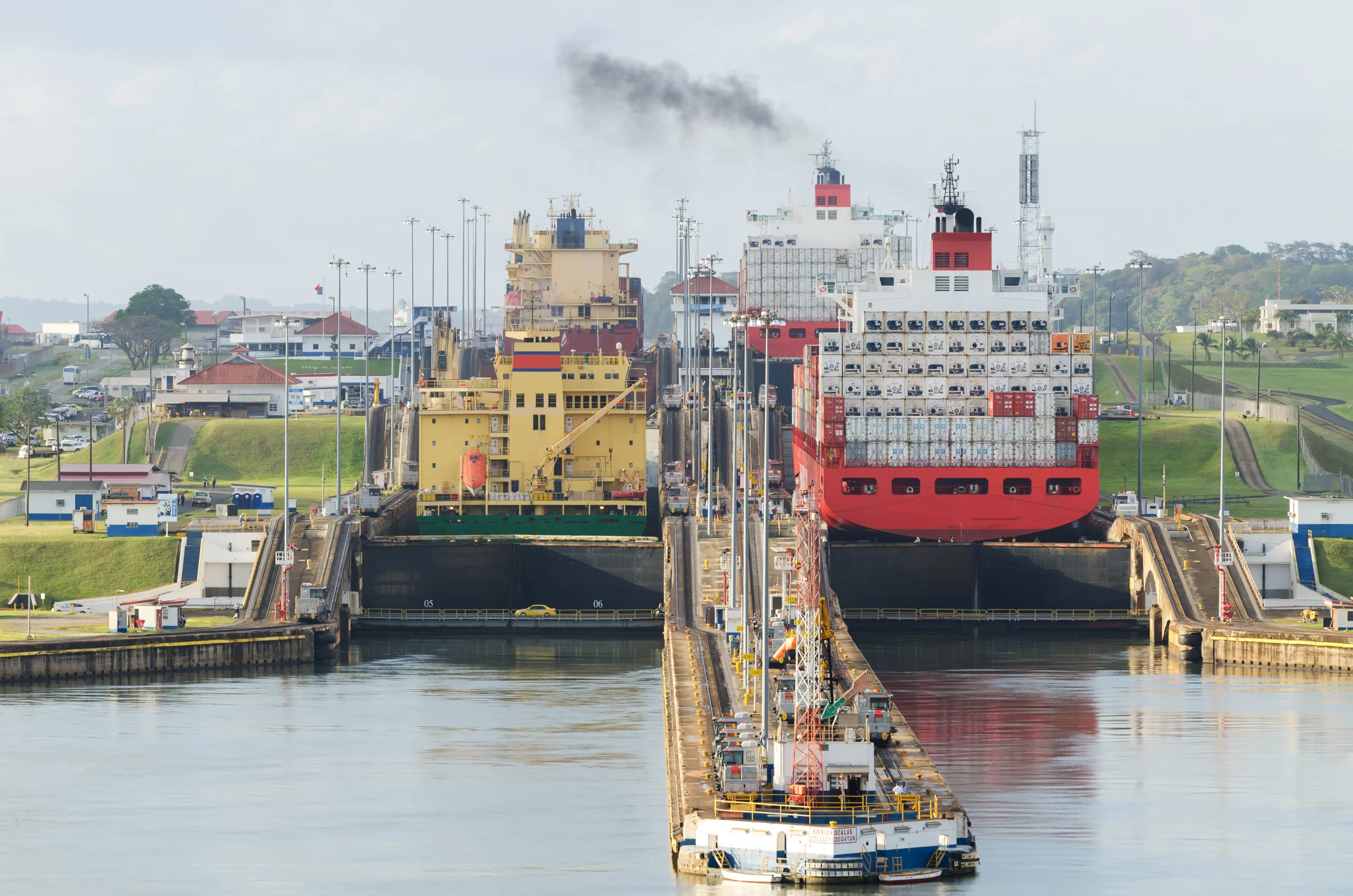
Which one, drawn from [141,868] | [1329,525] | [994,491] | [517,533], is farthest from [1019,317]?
[141,868]

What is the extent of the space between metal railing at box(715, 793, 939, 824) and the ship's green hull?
234ft

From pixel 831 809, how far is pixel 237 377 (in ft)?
465

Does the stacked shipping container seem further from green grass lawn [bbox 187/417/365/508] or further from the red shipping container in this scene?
green grass lawn [bbox 187/417/365/508]

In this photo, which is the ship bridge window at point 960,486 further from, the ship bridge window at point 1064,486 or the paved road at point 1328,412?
the paved road at point 1328,412

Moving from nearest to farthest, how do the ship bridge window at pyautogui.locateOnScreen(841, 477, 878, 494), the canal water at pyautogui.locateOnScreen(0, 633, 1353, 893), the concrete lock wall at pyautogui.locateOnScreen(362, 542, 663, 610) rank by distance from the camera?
the canal water at pyautogui.locateOnScreen(0, 633, 1353, 893) < the concrete lock wall at pyautogui.locateOnScreen(362, 542, 663, 610) < the ship bridge window at pyautogui.locateOnScreen(841, 477, 878, 494)

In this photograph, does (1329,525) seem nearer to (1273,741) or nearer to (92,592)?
(1273,741)

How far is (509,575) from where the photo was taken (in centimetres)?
11812

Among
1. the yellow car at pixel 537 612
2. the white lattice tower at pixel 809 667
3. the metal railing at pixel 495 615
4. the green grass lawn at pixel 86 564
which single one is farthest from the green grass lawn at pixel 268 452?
the white lattice tower at pixel 809 667

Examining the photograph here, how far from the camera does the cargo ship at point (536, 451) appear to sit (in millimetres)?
129500

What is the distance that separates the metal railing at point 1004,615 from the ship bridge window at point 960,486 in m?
8.42

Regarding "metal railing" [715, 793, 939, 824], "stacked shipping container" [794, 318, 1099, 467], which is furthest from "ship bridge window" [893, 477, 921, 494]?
"metal railing" [715, 793, 939, 824]

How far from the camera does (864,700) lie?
6712cm

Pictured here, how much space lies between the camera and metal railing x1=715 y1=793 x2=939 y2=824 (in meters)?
54.8

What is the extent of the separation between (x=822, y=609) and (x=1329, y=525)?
6128 centimetres
